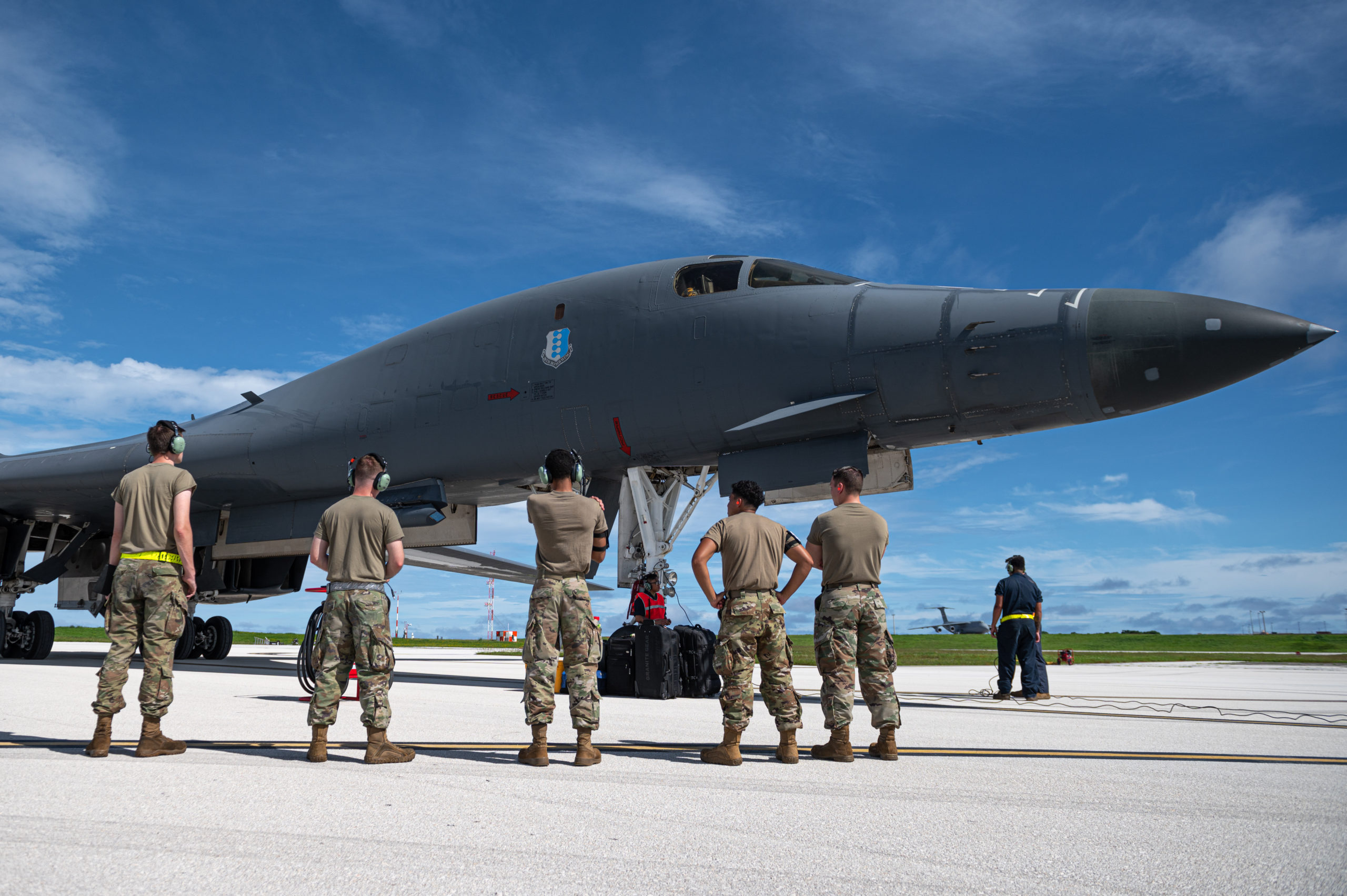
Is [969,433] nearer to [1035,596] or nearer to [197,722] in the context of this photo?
[1035,596]

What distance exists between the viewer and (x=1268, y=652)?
34719 mm

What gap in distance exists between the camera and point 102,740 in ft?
16.7

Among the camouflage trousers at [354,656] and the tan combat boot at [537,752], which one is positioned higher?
the camouflage trousers at [354,656]

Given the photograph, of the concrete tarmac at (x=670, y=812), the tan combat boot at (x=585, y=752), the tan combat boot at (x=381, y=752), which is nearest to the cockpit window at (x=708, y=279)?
the concrete tarmac at (x=670, y=812)

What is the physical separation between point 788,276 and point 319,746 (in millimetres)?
6403

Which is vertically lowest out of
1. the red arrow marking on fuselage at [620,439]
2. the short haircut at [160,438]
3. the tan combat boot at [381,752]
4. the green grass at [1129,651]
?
the green grass at [1129,651]

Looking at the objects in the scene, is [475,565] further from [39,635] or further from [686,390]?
[686,390]

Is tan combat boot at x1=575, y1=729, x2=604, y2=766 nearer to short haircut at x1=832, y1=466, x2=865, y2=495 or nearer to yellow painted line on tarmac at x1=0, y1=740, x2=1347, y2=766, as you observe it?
yellow painted line on tarmac at x1=0, y1=740, x2=1347, y2=766

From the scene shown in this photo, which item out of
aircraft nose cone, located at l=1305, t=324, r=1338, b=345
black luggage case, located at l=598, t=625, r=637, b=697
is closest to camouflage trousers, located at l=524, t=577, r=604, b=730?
black luggage case, located at l=598, t=625, r=637, b=697

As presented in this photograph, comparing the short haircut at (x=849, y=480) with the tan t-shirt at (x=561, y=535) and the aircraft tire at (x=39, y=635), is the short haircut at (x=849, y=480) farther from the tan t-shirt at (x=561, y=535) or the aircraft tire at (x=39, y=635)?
the aircraft tire at (x=39, y=635)

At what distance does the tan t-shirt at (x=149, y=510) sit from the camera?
5.27 m

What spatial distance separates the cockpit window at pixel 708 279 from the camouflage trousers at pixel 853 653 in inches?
186

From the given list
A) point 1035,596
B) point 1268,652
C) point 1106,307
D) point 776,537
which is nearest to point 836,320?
point 1106,307

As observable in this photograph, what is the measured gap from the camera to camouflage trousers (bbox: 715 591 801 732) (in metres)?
5.20
